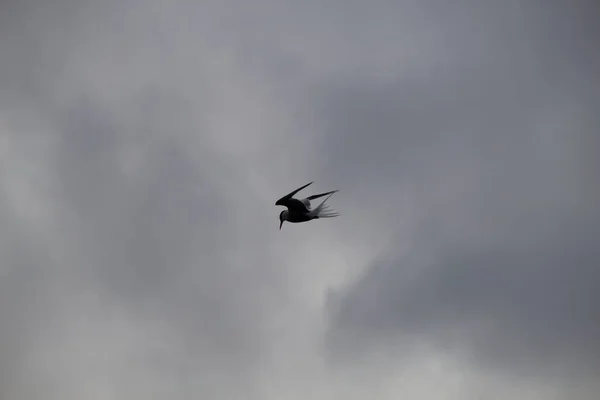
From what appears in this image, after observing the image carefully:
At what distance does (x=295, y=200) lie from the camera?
172 ft

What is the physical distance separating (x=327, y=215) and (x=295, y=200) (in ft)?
9.55

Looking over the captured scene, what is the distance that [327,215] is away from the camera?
169 ft
